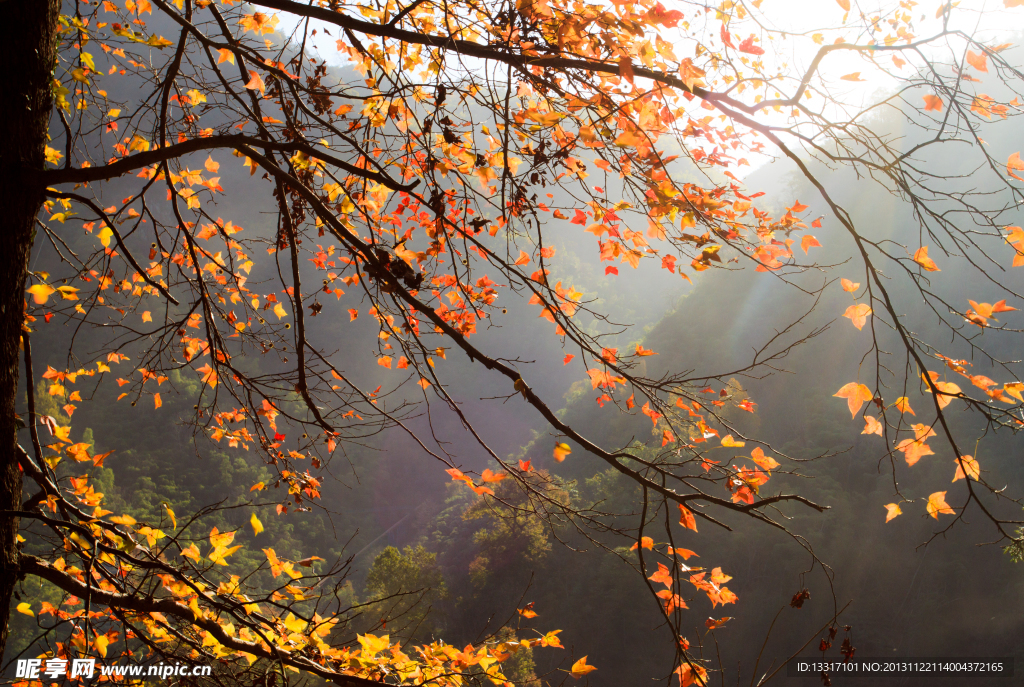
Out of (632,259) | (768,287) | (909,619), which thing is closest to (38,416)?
(632,259)

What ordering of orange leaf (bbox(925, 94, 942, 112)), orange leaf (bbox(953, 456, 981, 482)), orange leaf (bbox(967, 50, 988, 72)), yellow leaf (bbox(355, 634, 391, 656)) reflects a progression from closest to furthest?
orange leaf (bbox(953, 456, 981, 482)) → orange leaf (bbox(967, 50, 988, 72)) → yellow leaf (bbox(355, 634, 391, 656)) → orange leaf (bbox(925, 94, 942, 112))

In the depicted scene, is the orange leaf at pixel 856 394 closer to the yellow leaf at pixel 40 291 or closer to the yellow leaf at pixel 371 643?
the yellow leaf at pixel 371 643

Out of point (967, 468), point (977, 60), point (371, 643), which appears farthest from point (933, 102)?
point (371, 643)

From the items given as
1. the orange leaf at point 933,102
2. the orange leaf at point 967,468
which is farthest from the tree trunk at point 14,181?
the orange leaf at point 933,102

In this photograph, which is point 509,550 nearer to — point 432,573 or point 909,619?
point 432,573

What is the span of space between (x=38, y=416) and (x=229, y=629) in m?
0.90

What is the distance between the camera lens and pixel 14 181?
55.1 inches

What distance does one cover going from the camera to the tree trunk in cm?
138

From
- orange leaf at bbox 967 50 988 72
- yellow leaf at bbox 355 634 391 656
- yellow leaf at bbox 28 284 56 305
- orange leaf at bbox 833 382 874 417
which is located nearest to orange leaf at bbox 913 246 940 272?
orange leaf at bbox 833 382 874 417

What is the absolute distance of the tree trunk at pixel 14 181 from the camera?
4.52 ft

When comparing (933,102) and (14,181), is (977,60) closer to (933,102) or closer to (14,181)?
(933,102)

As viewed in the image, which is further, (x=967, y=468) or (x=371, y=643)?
(x=371, y=643)

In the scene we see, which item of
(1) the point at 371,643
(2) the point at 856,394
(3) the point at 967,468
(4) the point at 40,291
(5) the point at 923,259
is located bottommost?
(1) the point at 371,643

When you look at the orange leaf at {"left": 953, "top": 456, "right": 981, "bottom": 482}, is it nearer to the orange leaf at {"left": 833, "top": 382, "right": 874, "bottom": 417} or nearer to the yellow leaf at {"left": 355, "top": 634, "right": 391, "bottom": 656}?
the orange leaf at {"left": 833, "top": 382, "right": 874, "bottom": 417}
